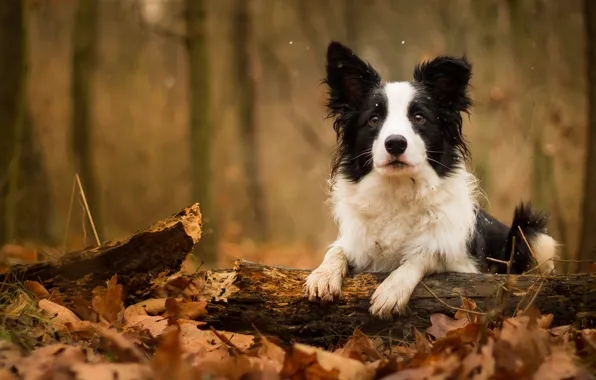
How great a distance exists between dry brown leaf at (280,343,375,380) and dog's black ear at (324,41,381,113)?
8.52ft

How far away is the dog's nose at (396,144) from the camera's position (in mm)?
3955

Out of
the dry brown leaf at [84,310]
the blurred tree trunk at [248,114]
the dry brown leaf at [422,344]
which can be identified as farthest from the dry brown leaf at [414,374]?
the blurred tree trunk at [248,114]

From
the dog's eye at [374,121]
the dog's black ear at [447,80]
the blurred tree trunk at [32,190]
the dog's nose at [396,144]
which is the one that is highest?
the dog's black ear at [447,80]

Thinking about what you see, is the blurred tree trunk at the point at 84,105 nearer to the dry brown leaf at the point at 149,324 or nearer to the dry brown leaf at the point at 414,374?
the dry brown leaf at the point at 149,324

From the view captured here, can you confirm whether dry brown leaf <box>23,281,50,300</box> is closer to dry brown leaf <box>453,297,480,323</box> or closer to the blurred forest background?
the blurred forest background

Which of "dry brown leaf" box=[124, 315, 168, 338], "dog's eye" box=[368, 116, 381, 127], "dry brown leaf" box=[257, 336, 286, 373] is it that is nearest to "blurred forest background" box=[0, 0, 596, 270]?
"dog's eye" box=[368, 116, 381, 127]

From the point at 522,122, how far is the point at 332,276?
392 inches

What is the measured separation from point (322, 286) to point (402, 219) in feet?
3.24

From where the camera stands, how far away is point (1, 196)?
8.14 metres

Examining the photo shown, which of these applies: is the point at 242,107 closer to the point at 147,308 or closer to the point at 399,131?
→ the point at 399,131

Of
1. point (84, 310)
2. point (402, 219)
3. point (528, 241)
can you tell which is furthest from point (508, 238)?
point (84, 310)

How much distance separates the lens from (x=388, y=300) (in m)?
3.52

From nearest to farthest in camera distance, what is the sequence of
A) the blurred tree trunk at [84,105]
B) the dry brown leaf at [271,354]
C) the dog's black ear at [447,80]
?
the dry brown leaf at [271,354], the dog's black ear at [447,80], the blurred tree trunk at [84,105]

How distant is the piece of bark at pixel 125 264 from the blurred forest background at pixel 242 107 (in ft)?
3.19
